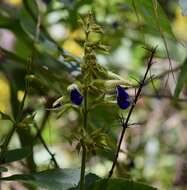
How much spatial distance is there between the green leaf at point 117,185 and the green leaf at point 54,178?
37 mm

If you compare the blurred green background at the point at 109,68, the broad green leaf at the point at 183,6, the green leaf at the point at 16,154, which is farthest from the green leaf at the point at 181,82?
the green leaf at the point at 16,154

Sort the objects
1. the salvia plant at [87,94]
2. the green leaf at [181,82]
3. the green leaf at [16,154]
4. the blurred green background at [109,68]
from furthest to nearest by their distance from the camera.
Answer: the blurred green background at [109,68] < the green leaf at [181,82] < the green leaf at [16,154] < the salvia plant at [87,94]

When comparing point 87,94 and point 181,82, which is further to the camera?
point 181,82

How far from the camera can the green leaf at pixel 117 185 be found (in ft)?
2.43

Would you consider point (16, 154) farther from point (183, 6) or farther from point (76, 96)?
point (183, 6)

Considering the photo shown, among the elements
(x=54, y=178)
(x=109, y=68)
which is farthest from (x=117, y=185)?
(x=109, y=68)

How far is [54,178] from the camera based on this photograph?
0.78m

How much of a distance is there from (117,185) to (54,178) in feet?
0.28

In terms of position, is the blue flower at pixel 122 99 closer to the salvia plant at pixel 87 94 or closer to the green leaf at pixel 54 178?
the salvia plant at pixel 87 94

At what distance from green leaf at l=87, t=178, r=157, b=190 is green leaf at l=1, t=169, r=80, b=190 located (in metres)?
0.04

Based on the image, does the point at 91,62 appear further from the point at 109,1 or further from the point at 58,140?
the point at 58,140

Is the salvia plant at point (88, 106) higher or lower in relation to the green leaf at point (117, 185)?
higher

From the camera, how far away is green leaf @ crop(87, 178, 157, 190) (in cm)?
74

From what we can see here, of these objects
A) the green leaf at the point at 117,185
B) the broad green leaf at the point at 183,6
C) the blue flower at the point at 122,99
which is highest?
the broad green leaf at the point at 183,6
